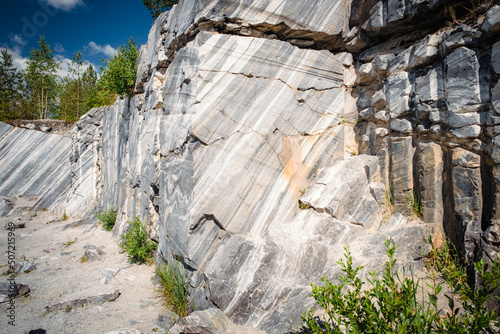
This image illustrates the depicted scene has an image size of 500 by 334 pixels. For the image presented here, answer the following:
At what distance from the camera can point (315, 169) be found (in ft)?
15.4

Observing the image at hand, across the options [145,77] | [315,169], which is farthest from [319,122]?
[145,77]

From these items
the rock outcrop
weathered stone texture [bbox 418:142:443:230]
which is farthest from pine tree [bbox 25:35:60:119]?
weathered stone texture [bbox 418:142:443:230]

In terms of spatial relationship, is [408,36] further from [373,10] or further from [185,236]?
[185,236]

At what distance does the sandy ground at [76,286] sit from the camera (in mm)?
3912

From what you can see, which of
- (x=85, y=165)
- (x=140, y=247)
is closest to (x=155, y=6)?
(x=85, y=165)

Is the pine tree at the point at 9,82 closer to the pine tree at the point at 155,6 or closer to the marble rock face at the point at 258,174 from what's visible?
the pine tree at the point at 155,6

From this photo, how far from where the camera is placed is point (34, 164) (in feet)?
42.8

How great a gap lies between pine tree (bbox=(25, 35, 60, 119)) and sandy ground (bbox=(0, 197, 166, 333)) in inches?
589

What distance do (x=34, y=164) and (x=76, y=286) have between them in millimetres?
11064

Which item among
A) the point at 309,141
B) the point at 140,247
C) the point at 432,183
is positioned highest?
the point at 309,141

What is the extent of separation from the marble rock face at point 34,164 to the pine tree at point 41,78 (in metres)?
7.07

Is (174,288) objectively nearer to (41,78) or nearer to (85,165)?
(85,165)

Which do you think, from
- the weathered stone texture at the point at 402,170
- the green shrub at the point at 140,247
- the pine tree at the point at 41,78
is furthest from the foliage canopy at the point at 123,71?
the pine tree at the point at 41,78

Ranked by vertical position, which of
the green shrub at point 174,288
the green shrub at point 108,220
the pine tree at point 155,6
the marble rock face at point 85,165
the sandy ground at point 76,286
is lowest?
the sandy ground at point 76,286
